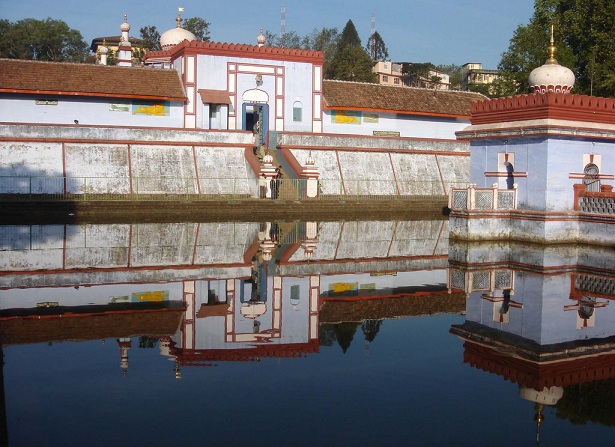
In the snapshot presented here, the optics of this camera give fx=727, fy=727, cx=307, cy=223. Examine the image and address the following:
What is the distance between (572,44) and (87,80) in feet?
107

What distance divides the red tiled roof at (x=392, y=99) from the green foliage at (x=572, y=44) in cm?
877

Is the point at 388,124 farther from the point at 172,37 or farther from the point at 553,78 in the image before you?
the point at 553,78

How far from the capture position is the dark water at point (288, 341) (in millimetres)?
6422

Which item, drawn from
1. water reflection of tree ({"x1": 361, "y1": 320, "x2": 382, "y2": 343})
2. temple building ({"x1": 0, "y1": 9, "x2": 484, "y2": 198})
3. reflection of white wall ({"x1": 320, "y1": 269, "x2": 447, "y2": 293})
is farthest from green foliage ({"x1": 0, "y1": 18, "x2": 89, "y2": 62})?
water reflection of tree ({"x1": 361, "y1": 320, "x2": 382, "y2": 343})

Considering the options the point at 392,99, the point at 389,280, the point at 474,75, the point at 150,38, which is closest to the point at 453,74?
the point at 474,75

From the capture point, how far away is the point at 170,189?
97.4ft

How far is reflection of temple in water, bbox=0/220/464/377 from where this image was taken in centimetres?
955

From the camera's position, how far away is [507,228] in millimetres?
21969

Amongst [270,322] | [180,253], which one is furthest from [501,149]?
[270,322]

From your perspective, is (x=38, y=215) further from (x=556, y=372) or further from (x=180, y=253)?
(x=556, y=372)

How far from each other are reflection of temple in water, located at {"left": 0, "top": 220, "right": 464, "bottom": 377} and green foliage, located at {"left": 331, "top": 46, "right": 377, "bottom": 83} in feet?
159

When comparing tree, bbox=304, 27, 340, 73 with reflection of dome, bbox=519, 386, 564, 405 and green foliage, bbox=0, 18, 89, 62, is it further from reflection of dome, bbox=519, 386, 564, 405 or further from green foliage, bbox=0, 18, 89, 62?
reflection of dome, bbox=519, 386, 564, 405

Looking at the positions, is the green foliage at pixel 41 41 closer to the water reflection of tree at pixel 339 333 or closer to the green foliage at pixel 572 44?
the green foliage at pixel 572 44

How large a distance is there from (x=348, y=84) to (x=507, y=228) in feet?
60.0
